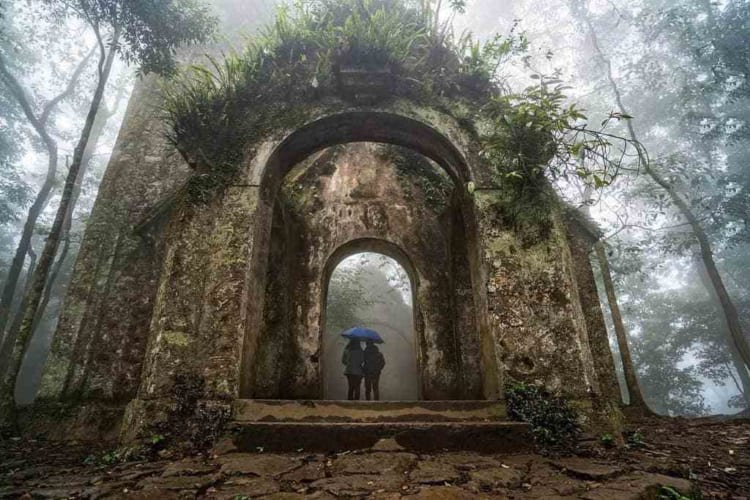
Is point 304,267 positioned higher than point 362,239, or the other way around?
point 362,239

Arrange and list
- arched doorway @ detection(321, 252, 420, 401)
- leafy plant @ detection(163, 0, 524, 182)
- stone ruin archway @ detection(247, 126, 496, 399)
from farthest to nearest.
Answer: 1. arched doorway @ detection(321, 252, 420, 401)
2. stone ruin archway @ detection(247, 126, 496, 399)
3. leafy plant @ detection(163, 0, 524, 182)

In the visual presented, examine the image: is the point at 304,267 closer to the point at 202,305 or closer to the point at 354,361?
the point at 354,361

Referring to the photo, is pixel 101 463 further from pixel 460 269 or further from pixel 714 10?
pixel 714 10

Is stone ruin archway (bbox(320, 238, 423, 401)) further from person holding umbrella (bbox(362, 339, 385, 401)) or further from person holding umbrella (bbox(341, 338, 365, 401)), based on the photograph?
person holding umbrella (bbox(341, 338, 365, 401))

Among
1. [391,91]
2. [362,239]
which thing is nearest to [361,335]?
[362,239]

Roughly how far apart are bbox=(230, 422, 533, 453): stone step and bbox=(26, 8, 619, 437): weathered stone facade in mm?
436

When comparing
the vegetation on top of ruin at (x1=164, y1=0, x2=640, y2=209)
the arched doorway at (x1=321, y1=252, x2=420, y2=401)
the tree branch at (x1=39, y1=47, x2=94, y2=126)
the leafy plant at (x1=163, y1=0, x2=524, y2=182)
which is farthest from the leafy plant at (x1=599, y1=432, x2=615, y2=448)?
the tree branch at (x1=39, y1=47, x2=94, y2=126)

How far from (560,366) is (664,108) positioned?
21.7 m

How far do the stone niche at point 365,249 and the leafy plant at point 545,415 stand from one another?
2.42 metres

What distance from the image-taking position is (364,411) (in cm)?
347

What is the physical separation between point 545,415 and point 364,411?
61.0 inches

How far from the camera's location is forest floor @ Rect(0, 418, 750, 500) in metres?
2.39

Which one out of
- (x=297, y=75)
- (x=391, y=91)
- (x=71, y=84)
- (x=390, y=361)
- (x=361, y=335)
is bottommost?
(x=361, y=335)

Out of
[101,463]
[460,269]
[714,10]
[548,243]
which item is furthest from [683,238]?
[101,463]
